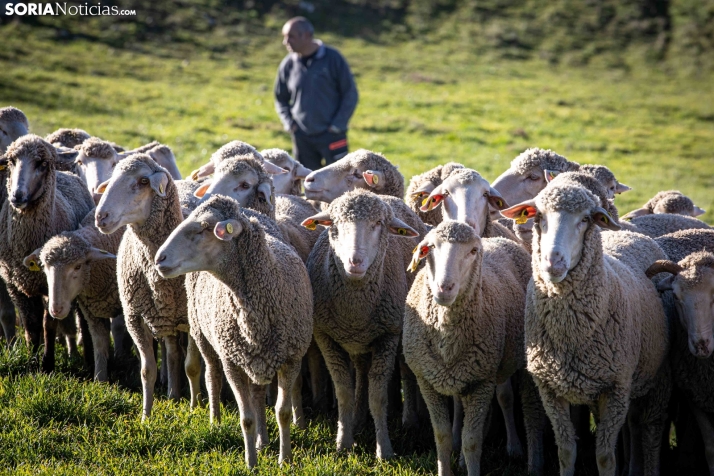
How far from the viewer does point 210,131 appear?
51.1 feet

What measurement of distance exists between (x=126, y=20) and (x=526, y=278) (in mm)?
20302

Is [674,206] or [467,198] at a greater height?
[467,198]

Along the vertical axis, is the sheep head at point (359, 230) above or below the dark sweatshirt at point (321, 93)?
below

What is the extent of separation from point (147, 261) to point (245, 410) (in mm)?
1371

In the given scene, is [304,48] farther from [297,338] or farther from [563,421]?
[563,421]

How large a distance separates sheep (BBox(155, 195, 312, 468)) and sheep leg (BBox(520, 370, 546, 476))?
1422 millimetres

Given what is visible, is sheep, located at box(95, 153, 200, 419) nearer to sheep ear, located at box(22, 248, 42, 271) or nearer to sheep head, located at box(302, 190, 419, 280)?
sheep ear, located at box(22, 248, 42, 271)

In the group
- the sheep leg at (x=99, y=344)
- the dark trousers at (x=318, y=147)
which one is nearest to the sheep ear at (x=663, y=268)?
the sheep leg at (x=99, y=344)

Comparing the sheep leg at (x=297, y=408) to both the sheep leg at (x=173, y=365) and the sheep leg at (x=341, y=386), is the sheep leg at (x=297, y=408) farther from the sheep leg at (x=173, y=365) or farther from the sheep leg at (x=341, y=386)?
the sheep leg at (x=173, y=365)

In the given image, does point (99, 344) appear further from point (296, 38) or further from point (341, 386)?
point (296, 38)

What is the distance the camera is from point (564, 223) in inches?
165

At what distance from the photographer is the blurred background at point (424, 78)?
1572 centimetres

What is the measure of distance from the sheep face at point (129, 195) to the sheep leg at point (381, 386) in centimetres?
184
